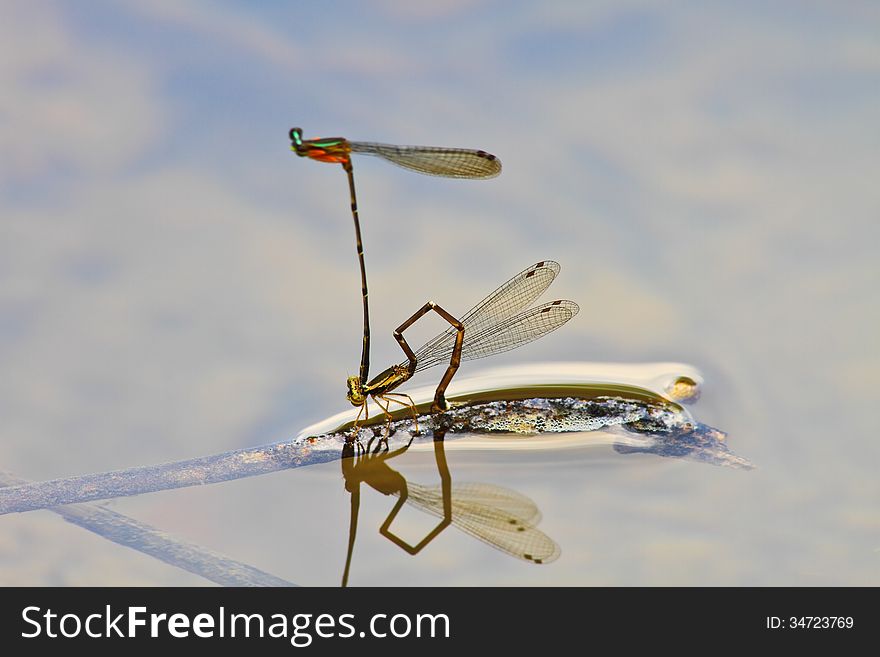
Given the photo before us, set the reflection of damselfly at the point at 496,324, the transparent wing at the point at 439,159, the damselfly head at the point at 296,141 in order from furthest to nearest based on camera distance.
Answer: the reflection of damselfly at the point at 496,324 < the transparent wing at the point at 439,159 < the damselfly head at the point at 296,141

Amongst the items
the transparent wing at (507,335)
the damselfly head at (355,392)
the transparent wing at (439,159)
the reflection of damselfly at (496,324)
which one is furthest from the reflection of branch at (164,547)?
the transparent wing at (439,159)

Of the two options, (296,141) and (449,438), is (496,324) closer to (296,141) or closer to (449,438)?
(449,438)

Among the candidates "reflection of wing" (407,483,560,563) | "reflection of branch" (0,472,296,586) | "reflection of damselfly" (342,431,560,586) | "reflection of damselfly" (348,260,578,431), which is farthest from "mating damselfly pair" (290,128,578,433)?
"reflection of branch" (0,472,296,586)

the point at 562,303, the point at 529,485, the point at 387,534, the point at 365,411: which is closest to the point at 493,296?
the point at 562,303

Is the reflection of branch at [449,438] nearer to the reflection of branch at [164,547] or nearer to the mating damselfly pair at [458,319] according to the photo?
the reflection of branch at [164,547]

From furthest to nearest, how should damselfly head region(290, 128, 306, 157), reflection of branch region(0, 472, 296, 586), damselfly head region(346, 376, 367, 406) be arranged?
1. damselfly head region(346, 376, 367, 406)
2. damselfly head region(290, 128, 306, 157)
3. reflection of branch region(0, 472, 296, 586)

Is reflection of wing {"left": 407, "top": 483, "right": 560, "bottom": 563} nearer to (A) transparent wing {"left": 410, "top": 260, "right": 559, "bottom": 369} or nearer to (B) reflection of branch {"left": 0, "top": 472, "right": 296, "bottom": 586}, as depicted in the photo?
(B) reflection of branch {"left": 0, "top": 472, "right": 296, "bottom": 586}

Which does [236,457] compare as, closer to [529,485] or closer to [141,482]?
[141,482]
